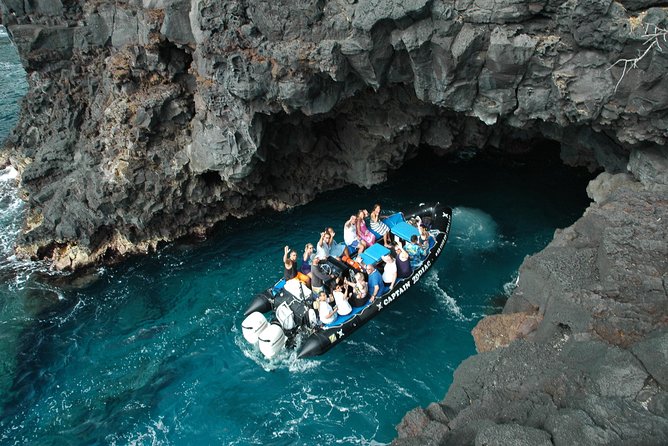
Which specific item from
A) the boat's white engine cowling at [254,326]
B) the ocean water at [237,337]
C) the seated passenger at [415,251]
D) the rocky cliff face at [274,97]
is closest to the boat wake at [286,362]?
the ocean water at [237,337]

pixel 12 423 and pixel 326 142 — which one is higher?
pixel 326 142

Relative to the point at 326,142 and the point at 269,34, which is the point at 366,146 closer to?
the point at 326,142

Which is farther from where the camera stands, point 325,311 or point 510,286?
point 510,286

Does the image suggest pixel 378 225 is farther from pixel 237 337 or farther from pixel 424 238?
pixel 237 337

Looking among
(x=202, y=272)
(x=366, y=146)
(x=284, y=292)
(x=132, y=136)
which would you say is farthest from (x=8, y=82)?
(x=284, y=292)

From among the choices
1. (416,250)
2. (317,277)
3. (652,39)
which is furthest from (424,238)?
(652,39)

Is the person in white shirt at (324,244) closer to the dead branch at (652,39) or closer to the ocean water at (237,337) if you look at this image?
the ocean water at (237,337)
